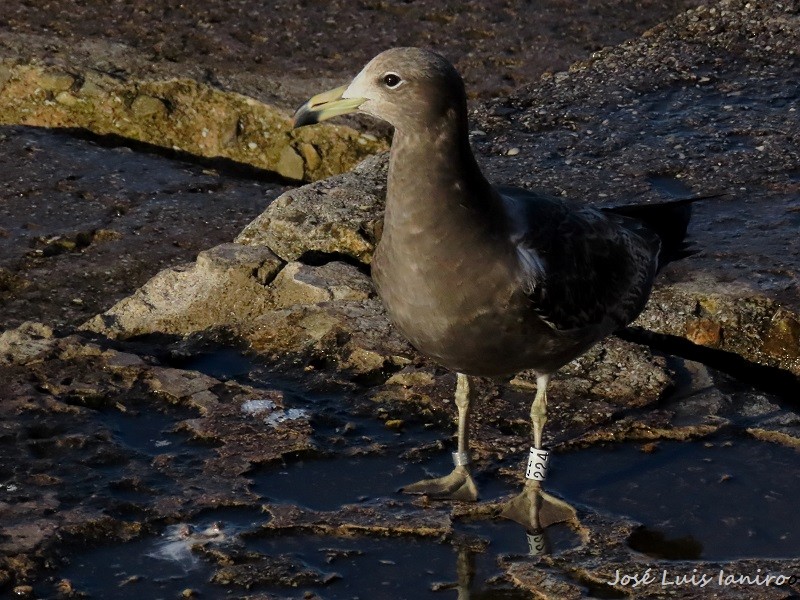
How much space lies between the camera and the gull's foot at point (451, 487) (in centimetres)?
457

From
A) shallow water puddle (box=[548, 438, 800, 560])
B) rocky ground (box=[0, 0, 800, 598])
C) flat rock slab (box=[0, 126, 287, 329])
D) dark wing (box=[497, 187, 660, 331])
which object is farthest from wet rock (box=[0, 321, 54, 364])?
shallow water puddle (box=[548, 438, 800, 560])

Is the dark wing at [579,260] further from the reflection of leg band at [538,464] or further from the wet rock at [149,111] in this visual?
the wet rock at [149,111]

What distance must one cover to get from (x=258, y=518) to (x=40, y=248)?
2.61 metres

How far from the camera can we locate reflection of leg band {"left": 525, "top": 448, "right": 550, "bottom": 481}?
457 cm

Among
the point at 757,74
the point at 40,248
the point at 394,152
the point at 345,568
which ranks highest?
the point at 757,74

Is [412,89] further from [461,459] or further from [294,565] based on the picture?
[294,565]

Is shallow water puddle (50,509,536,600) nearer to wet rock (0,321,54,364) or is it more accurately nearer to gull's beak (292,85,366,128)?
wet rock (0,321,54,364)

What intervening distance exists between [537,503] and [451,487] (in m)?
0.32

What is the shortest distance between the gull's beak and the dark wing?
65 centimetres

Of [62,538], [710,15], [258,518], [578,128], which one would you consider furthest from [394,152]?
[710,15]

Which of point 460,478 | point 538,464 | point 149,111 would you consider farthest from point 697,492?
point 149,111

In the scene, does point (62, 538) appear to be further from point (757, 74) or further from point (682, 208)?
point (757, 74)

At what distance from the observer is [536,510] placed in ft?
14.6

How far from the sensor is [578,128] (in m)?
7.27
